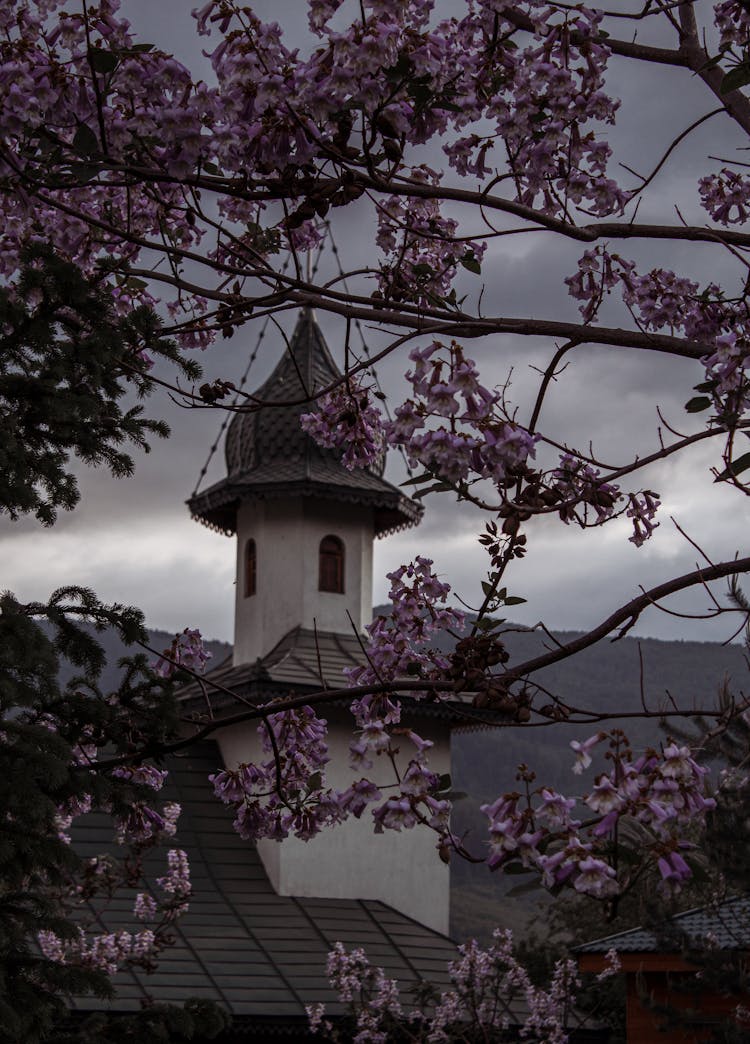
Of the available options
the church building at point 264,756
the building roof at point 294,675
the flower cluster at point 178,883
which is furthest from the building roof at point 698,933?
the building roof at point 294,675

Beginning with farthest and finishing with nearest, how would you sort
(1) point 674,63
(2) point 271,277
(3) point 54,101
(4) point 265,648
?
(4) point 265,648 < (1) point 674,63 < (2) point 271,277 < (3) point 54,101

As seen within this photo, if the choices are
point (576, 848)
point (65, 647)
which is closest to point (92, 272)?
point (65, 647)

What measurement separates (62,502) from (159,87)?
3.96 m

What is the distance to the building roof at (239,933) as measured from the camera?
21266 millimetres

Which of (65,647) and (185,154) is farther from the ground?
(185,154)

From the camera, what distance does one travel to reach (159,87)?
551 centimetres

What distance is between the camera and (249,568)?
29.8 m

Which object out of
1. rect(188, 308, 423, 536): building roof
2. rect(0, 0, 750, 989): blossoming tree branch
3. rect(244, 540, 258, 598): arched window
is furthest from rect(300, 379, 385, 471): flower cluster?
rect(244, 540, 258, 598): arched window

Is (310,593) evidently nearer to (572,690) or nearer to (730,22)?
(730,22)

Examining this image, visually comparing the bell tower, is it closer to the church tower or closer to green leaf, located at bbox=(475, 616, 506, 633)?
the church tower

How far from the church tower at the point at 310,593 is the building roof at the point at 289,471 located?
0.08ft

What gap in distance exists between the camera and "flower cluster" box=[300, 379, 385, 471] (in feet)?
22.2

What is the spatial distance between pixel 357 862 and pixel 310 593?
207 inches

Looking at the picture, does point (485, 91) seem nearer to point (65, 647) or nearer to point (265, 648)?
point (65, 647)
